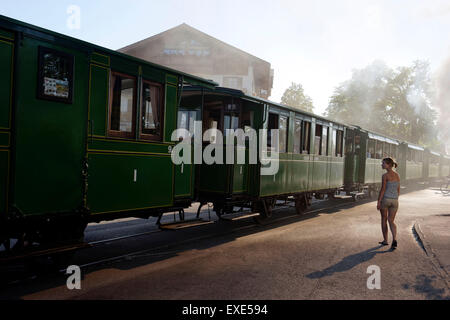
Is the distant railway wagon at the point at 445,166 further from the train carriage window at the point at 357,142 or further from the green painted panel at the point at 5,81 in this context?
the green painted panel at the point at 5,81

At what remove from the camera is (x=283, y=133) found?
11078mm

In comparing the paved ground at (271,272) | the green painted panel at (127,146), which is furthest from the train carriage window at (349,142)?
the green painted panel at (127,146)

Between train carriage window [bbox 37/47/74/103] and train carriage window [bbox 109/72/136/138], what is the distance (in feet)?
2.73

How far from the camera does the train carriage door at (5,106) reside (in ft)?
15.5

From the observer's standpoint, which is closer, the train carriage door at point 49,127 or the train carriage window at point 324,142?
the train carriage door at point 49,127

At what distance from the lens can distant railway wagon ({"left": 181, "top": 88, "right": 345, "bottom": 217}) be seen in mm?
9375

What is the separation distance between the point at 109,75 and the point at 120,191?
190cm

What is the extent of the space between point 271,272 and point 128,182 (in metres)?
2.80

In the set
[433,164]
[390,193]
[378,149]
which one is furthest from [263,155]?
[433,164]

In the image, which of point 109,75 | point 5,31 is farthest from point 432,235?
point 5,31

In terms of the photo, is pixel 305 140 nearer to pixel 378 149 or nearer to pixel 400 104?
pixel 378 149

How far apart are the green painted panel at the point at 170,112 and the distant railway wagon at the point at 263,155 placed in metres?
1.57

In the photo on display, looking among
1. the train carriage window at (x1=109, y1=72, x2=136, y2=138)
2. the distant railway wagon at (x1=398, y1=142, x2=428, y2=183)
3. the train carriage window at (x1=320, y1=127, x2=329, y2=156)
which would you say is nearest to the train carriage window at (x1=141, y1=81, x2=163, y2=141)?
the train carriage window at (x1=109, y1=72, x2=136, y2=138)
